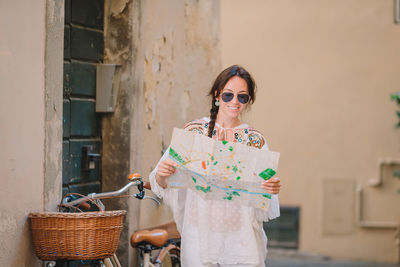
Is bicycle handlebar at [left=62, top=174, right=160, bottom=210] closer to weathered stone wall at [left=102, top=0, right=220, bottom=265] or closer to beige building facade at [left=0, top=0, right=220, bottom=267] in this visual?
beige building facade at [left=0, top=0, right=220, bottom=267]

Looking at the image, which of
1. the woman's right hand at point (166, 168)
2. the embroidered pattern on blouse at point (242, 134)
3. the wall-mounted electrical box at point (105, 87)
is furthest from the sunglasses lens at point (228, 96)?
the wall-mounted electrical box at point (105, 87)

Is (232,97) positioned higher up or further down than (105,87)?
further down

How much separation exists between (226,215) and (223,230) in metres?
0.08

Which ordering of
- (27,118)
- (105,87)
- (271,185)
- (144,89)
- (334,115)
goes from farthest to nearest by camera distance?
Answer: (334,115)
(144,89)
(105,87)
(27,118)
(271,185)

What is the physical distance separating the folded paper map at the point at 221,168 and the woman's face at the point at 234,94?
0.29 metres

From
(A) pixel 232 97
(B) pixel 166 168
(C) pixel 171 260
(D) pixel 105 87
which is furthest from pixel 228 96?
(C) pixel 171 260

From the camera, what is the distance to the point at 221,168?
3.74 meters

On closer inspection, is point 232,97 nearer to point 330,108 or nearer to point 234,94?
point 234,94

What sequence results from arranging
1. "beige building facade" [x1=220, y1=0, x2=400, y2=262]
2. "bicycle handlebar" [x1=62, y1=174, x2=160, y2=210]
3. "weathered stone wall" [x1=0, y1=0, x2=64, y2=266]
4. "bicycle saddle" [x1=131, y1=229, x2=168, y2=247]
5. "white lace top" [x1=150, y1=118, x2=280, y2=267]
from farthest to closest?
"beige building facade" [x1=220, y1=0, x2=400, y2=262]
"bicycle saddle" [x1=131, y1=229, x2=168, y2=247]
"bicycle handlebar" [x1=62, y1=174, x2=160, y2=210]
"weathered stone wall" [x1=0, y1=0, x2=64, y2=266]
"white lace top" [x1=150, y1=118, x2=280, y2=267]

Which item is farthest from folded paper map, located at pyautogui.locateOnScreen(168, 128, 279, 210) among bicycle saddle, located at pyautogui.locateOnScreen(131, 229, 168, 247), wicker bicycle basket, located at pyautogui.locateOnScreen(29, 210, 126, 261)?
bicycle saddle, located at pyautogui.locateOnScreen(131, 229, 168, 247)

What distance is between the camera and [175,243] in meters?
5.84

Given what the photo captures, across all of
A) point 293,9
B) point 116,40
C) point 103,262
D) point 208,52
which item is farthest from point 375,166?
point 103,262

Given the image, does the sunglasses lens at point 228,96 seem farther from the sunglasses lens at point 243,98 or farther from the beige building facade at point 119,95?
the beige building facade at point 119,95

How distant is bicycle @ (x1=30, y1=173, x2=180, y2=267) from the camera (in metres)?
4.22
